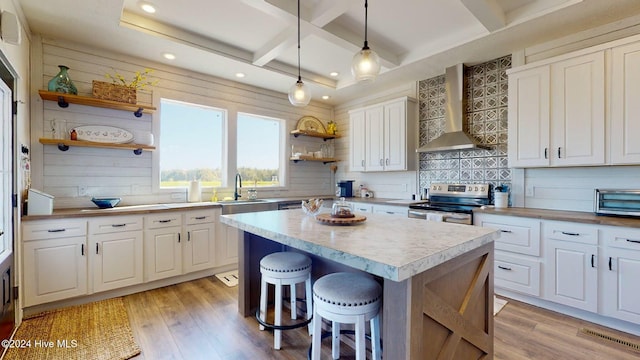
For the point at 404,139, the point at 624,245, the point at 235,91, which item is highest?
the point at 235,91

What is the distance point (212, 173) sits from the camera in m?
4.25

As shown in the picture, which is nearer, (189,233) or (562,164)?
(562,164)

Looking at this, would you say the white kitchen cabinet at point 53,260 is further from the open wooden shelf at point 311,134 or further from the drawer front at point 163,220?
the open wooden shelf at point 311,134

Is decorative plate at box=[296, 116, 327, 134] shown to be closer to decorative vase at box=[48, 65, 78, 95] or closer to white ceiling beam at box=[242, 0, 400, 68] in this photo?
white ceiling beam at box=[242, 0, 400, 68]

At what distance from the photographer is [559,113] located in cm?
283

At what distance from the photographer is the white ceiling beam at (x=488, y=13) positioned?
2435mm

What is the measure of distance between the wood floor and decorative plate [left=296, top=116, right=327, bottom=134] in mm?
3199

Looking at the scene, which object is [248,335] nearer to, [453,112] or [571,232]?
[571,232]

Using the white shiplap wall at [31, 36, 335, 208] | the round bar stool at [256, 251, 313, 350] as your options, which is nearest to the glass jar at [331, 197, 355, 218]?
the round bar stool at [256, 251, 313, 350]

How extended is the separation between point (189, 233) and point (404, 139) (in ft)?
10.5

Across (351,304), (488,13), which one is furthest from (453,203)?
(351,304)

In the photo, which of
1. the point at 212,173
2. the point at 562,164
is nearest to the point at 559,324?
the point at 562,164

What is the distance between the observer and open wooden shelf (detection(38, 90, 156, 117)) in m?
2.87

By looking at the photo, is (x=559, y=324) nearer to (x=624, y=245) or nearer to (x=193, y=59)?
(x=624, y=245)
